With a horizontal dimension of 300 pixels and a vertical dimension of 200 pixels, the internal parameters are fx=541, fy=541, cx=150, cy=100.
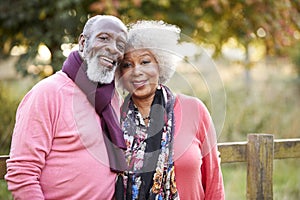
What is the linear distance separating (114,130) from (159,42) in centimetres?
58

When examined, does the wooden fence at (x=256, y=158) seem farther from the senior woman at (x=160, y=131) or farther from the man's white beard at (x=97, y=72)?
the man's white beard at (x=97, y=72)

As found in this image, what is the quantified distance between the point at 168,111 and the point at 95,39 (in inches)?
22.6

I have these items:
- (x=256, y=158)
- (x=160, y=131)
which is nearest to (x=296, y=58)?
(x=256, y=158)

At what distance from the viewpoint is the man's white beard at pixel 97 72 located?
2543mm

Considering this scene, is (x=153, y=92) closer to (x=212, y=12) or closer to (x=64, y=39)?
(x=64, y=39)

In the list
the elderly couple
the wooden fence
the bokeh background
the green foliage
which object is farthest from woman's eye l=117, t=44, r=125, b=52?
the green foliage

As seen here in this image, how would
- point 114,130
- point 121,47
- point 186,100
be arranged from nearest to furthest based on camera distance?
point 114,130, point 121,47, point 186,100

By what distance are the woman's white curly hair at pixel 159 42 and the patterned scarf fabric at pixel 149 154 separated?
0.68 feet

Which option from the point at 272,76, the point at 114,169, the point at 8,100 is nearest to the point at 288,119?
the point at 272,76

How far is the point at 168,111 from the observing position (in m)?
2.86

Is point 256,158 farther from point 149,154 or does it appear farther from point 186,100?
point 149,154

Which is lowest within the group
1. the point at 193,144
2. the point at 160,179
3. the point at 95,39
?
the point at 160,179

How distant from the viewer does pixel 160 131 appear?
2.78m

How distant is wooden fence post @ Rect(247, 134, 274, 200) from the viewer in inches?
131
